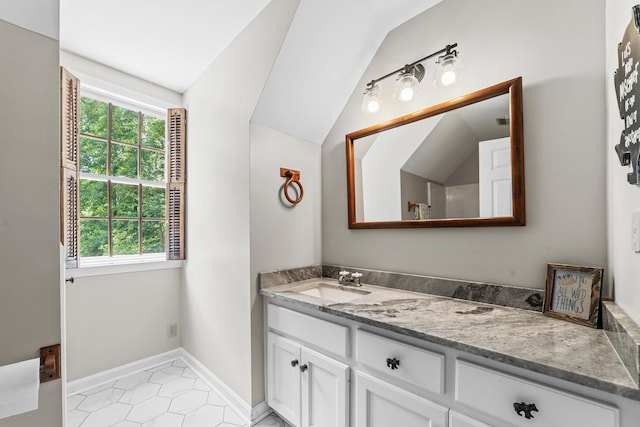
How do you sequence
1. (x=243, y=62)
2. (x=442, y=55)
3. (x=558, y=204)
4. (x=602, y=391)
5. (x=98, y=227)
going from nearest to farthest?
(x=602, y=391), (x=558, y=204), (x=442, y=55), (x=243, y=62), (x=98, y=227)

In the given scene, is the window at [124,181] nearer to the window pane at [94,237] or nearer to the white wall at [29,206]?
the window pane at [94,237]

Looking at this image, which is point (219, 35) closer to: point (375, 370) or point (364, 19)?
point (364, 19)

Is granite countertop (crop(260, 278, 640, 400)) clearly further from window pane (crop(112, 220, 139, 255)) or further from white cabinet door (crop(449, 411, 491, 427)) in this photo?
window pane (crop(112, 220, 139, 255))

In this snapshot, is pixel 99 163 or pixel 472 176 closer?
pixel 472 176

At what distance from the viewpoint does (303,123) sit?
199 centimetres

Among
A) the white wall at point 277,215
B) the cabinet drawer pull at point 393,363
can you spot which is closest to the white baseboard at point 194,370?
the white wall at point 277,215

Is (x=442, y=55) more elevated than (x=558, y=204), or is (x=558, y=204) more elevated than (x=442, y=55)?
(x=442, y=55)

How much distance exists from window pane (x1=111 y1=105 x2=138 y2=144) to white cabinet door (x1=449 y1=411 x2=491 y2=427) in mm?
3057

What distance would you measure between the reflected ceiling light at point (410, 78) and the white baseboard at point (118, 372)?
8.93 ft

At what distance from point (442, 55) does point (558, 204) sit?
101cm

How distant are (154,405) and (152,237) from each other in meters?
1.40

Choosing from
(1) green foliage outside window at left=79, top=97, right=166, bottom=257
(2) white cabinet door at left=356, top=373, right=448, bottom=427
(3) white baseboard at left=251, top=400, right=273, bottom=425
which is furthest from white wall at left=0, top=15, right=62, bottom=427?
(1) green foliage outside window at left=79, top=97, right=166, bottom=257

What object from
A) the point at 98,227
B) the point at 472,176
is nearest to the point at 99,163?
the point at 98,227

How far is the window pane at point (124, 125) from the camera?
246 cm
